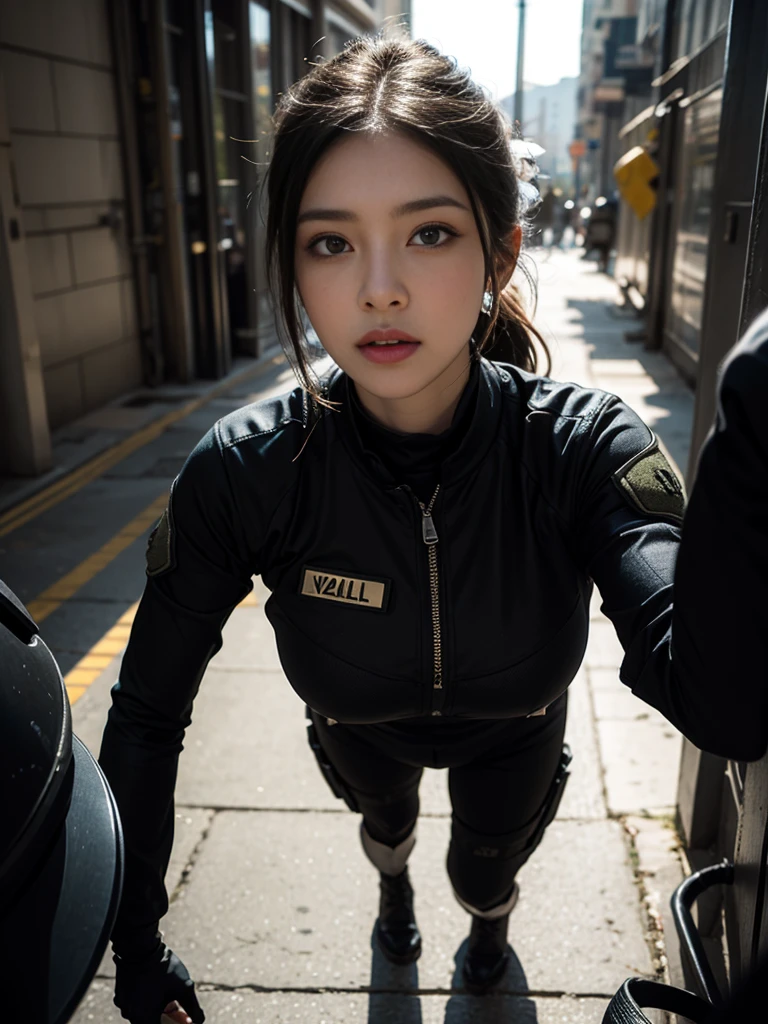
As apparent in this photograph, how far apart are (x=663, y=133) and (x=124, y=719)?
1069 cm

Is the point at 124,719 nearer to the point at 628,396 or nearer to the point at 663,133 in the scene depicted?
the point at 628,396

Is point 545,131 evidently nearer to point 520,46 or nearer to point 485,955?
point 520,46

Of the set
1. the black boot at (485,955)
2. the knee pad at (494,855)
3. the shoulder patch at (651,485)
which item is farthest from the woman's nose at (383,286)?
the black boot at (485,955)

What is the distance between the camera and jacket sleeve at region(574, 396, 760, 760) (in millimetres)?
1078

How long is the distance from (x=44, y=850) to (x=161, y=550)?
2.24 feet

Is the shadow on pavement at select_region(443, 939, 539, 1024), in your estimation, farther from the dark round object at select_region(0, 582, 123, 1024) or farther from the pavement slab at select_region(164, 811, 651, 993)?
the dark round object at select_region(0, 582, 123, 1024)

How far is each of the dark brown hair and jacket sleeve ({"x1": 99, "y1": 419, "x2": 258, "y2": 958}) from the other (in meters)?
0.31

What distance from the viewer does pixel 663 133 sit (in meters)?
10.5

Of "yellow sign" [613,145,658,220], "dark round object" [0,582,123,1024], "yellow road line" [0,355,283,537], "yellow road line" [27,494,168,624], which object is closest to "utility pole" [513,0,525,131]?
Answer: "yellow sign" [613,145,658,220]

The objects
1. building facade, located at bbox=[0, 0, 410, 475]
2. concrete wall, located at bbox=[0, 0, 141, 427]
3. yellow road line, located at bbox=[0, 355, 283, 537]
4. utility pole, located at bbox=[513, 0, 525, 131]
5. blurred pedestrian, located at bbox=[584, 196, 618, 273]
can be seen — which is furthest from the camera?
utility pole, located at bbox=[513, 0, 525, 131]

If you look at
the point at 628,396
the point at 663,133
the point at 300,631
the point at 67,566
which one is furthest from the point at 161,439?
the point at 663,133

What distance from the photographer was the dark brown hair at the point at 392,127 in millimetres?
1474

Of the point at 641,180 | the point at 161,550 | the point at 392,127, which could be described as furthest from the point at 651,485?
the point at 641,180

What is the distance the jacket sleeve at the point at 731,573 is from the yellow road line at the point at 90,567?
A: 351 cm
